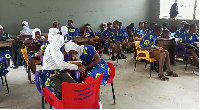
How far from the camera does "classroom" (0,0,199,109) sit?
8.61 feet

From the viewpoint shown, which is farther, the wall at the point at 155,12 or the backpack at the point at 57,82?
the wall at the point at 155,12

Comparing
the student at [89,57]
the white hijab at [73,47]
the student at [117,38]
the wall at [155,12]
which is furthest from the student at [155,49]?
the wall at [155,12]

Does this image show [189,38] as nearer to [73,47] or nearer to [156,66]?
[156,66]

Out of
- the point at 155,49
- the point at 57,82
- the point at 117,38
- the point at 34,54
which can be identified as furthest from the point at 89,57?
the point at 117,38

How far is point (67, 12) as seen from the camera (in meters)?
7.61

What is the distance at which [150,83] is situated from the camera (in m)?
4.14

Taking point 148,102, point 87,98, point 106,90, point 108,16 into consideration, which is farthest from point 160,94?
point 108,16

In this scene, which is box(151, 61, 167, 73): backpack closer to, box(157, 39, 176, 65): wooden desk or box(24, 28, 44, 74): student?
box(157, 39, 176, 65): wooden desk

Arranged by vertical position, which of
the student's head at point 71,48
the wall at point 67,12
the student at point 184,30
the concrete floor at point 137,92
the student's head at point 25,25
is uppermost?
the wall at point 67,12

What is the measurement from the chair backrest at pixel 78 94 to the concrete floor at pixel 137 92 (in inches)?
42.7

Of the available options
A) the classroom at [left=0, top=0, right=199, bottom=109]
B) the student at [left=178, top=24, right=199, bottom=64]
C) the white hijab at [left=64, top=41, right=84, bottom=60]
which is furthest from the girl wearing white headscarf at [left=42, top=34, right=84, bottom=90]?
the student at [left=178, top=24, right=199, bottom=64]

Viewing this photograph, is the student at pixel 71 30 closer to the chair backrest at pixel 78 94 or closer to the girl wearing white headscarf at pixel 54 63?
the girl wearing white headscarf at pixel 54 63

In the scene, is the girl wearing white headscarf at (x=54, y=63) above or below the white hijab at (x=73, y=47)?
below

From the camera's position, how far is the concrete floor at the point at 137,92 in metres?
3.16
